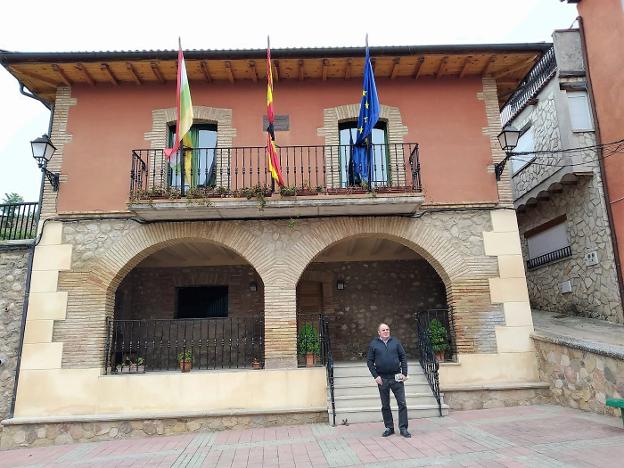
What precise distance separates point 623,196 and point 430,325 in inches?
213

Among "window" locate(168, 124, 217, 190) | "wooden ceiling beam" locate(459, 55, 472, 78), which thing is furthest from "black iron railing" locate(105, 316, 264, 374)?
"wooden ceiling beam" locate(459, 55, 472, 78)

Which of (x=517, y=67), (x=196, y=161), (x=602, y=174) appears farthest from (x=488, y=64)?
(x=196, y=161)

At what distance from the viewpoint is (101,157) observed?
28.4 feet

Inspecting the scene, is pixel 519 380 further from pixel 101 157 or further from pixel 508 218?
pixel 101 157

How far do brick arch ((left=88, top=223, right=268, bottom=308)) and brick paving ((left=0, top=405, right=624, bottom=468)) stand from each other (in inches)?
103

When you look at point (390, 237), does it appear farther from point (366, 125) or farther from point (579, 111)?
point (579, 111)

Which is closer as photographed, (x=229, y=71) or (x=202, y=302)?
(x=229, y=71)

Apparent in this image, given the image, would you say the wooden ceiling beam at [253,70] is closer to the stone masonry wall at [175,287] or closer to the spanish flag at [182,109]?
the spanish flag at [182,109]

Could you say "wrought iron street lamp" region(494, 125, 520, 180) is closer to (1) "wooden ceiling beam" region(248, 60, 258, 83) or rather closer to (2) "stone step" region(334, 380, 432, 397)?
(2) "stone step" region(334, 380, 432, 397)

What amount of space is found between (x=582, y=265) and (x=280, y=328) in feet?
26.2

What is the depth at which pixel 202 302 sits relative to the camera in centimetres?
1105

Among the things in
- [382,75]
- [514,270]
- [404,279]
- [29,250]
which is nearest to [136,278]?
[29,250]

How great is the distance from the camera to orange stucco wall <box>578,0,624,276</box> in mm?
9727

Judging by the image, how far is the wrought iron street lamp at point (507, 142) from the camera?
8148 mm
